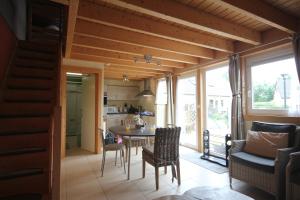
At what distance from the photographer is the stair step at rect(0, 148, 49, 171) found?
2232 mm

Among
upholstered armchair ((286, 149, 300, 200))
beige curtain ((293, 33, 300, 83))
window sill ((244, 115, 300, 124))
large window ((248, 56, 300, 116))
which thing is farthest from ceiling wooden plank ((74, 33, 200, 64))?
upholstered armchair ((286, 149, 300, 200))

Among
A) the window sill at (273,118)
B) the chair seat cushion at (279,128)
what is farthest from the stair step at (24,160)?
the window sill at (273,118)

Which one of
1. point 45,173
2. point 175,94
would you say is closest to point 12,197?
point 45,173

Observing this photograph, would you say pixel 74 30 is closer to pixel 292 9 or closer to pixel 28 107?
pixel 28 107

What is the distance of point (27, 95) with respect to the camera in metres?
3.00

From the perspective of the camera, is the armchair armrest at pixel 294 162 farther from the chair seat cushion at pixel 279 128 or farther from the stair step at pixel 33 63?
the stair step at pixel 33 63

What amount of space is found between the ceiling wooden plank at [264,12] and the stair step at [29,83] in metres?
3.02

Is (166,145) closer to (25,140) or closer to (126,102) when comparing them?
(25,140)

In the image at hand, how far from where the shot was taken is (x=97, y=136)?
A: 4879 mm

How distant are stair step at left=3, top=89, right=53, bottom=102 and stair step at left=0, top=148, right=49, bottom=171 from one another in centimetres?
93

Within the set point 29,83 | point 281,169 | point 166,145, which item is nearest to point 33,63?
point 29,83

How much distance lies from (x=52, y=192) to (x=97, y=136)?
2.75 meters

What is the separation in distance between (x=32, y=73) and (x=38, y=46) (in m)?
0.95

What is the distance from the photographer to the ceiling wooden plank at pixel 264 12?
2.12 m
